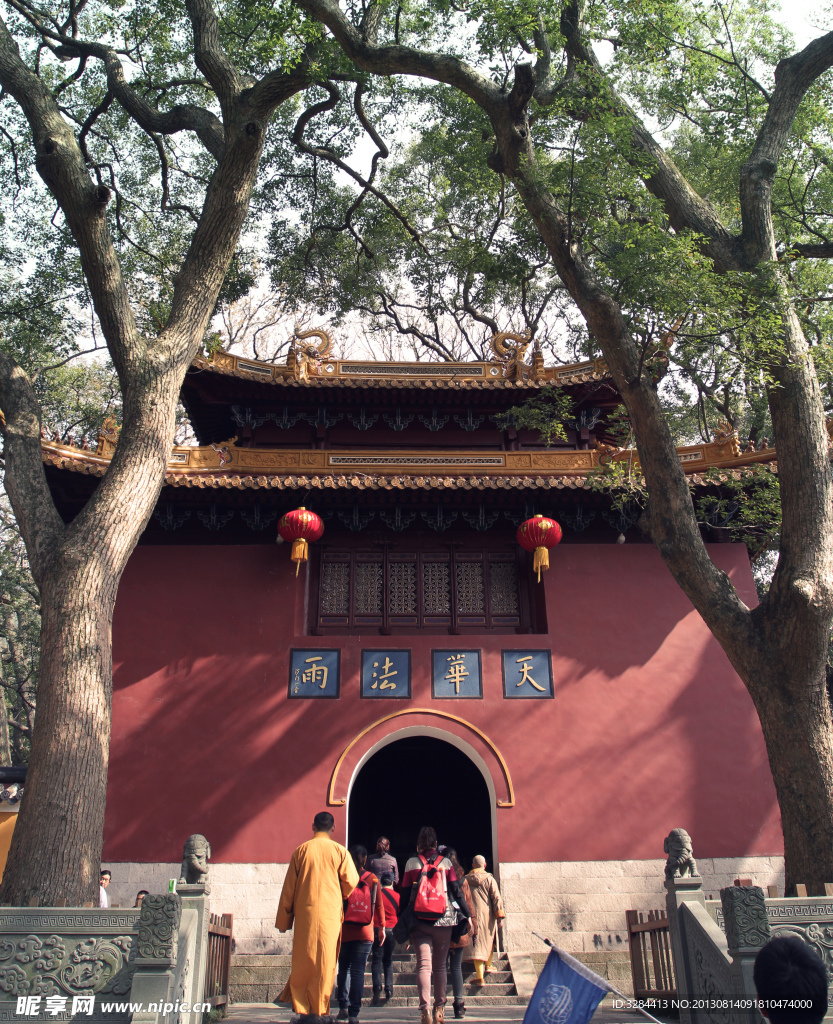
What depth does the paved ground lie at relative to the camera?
5.15 metres

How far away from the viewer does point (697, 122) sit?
8227mm

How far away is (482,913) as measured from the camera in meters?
6.00

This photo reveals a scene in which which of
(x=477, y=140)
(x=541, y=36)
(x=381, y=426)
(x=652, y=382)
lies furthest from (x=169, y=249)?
(x=652, y=382)

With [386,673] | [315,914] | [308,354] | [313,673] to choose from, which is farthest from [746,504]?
[315,914]

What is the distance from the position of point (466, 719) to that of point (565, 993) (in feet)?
17.5

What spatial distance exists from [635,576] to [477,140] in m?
5.02

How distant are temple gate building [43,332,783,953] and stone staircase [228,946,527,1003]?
32 cm

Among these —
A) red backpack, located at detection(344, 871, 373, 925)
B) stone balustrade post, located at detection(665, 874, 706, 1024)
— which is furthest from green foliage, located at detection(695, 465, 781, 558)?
red backpack, located at detection(344, 871, 373, 925)

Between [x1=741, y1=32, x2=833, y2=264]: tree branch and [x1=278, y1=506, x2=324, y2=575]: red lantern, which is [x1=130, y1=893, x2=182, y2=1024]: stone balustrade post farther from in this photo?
[x1=741, y1=32, x2=833, y2=264]: tree branch

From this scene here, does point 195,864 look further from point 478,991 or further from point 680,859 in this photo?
point 680,859

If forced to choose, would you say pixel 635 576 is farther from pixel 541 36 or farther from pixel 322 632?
pixel 541 36

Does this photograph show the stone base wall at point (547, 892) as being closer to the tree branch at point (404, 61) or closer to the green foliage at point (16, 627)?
the tree branch at point (404, 61)

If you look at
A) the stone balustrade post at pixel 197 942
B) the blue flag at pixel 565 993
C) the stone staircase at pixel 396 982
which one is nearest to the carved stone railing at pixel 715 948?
the blue flag at pixel 565 993

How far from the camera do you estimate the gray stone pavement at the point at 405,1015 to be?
5152 millimetres
